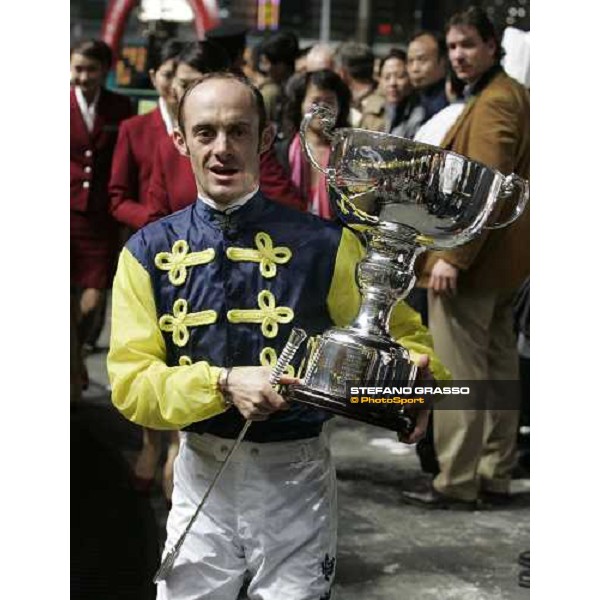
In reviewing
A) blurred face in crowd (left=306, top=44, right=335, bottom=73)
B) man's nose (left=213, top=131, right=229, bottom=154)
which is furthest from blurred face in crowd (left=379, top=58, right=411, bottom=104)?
man's nose (left=213, top=131, right=229, bottom=154)

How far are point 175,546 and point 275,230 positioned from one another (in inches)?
17.1

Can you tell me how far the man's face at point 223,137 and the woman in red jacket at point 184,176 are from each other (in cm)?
22

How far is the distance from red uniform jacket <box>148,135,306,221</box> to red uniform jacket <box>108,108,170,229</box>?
0.15ft

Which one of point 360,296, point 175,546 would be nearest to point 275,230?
point 360,296

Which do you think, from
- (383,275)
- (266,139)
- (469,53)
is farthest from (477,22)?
(383,275)

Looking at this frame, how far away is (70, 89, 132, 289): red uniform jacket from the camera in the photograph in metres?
2.32

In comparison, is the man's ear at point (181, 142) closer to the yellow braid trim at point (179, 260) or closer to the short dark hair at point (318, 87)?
the yellow braid trim at point (179, 260)

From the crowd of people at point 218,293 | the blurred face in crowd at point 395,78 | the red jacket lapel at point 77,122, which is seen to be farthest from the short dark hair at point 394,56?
the red jacket lapel at point 77,122

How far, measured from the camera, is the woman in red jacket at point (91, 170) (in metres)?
2.31

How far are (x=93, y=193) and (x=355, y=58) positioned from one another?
54 cm

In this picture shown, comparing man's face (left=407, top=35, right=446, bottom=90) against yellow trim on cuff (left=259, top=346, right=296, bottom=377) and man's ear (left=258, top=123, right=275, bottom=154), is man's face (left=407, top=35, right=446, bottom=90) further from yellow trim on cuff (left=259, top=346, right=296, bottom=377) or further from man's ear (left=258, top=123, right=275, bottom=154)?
yellow trim on cuff (left=259, top=346, right=296, bottom=377)

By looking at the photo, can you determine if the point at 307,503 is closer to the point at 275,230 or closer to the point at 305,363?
the point at 305,363

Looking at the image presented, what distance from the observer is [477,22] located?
251 cm

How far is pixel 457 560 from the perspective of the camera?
8.41 feet
